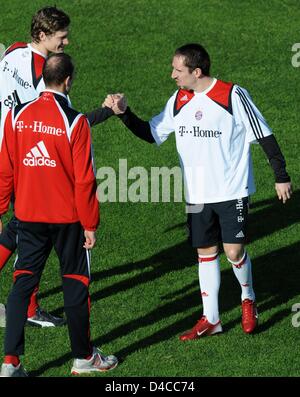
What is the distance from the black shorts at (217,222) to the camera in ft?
33.2

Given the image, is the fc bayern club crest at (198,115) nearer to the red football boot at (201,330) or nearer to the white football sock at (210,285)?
the white football sock at (210,285)

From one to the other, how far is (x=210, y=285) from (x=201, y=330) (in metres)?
0.41

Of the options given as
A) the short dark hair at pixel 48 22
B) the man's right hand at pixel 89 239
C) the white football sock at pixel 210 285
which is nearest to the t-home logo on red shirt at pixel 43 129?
the man's right hand at pixel 89 239

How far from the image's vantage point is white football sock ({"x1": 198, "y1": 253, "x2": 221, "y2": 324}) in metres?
10.2

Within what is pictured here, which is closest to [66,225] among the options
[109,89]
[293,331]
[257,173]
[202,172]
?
[202,172]

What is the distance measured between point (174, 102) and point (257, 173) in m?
4.10

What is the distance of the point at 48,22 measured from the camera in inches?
409

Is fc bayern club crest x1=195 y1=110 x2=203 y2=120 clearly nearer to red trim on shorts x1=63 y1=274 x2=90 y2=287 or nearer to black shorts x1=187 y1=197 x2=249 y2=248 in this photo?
black shorts x1=187 y1=197 x2=249 y2=248

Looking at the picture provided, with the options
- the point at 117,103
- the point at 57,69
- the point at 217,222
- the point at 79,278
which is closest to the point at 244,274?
the point at 217,222

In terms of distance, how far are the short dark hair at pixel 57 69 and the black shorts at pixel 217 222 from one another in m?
1.91

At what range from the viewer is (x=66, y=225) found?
Result: 30.1 ft

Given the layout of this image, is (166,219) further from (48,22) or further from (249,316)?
(48,22)

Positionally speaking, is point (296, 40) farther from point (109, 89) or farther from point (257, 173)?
point (257, 173)

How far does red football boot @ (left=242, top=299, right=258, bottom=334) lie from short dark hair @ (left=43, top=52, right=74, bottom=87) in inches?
108
